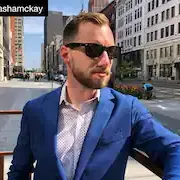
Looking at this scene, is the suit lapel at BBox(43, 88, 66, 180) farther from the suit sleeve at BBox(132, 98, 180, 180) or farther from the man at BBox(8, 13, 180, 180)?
the suit sleeve at BBox(132, 98, 180, 180)

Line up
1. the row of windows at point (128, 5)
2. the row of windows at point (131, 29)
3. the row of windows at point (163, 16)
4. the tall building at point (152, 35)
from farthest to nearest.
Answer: the row of windows at point (128, 5) → the row of windows at point (131, 29) → the row of windows at point (163, 16) → the tall building at point (152, 35)

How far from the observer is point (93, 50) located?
155cm

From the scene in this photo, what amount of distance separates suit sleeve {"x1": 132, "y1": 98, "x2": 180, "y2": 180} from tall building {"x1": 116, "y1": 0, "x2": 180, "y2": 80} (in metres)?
52.9

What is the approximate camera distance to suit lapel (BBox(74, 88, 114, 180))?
1.51 m

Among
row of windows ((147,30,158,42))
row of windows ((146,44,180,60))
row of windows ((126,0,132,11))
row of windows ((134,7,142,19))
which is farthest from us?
row of windows ((126,0,132,11))

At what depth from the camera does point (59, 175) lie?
5.03 ft

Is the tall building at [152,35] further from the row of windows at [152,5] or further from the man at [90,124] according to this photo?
the man at [90,124]

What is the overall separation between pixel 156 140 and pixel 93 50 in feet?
1.51

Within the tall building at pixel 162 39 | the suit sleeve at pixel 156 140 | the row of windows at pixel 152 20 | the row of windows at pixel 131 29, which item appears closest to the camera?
the suit sleeve at pixel 156 140


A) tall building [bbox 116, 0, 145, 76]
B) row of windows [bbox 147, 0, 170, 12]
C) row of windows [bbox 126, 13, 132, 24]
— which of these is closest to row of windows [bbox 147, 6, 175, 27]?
row of windows [bbox 147, 0, 170, 12]

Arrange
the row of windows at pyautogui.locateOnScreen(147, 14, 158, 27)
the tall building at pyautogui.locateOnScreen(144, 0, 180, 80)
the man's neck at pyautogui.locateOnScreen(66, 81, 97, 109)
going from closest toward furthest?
the man's neck at pyautogui.locateOnScreen(66, 81, 97, 109) < the tall building at pyautogui.locateOnScreen(144, 0, 180, 80) < the row of windows at pyautogui.locateOnScreen(147, 14, 158, 27)

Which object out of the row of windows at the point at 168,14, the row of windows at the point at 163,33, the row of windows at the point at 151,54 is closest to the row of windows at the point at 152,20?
the row of windows at the point at 163,33

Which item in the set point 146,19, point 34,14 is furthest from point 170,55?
point 34,14

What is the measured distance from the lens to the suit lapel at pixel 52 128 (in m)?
1.55
